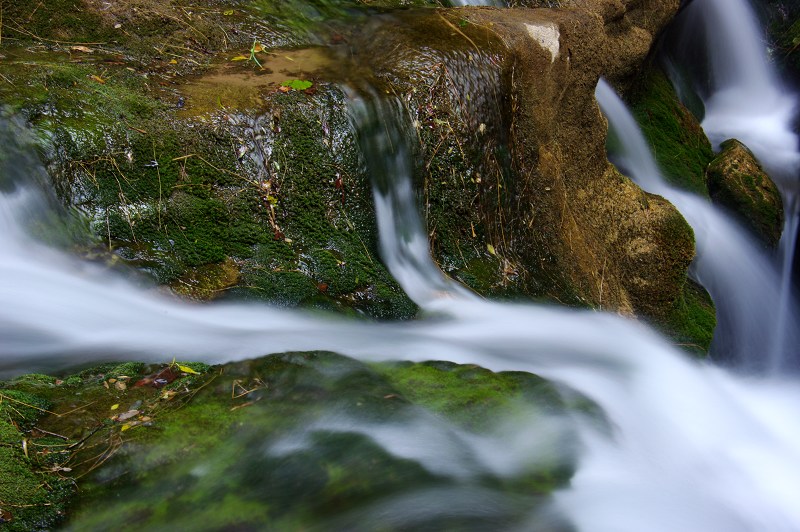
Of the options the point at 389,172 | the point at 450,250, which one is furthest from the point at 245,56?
the point at 450,250

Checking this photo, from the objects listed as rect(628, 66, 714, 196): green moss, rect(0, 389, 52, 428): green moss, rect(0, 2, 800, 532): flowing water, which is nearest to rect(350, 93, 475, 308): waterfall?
rect(0, 2, 800, 532): flowing water

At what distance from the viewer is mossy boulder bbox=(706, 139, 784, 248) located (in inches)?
300

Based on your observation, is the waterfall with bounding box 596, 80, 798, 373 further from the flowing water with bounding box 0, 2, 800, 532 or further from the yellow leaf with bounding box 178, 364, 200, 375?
the yellow leaf with bounding box 178, 364, 200, 375

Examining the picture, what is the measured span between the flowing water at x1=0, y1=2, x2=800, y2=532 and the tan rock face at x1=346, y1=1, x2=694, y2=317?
33 centimetres

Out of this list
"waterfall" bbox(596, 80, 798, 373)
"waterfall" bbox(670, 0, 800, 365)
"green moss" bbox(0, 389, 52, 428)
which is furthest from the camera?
"waterfall" bbox(670, 0, 800, 365)

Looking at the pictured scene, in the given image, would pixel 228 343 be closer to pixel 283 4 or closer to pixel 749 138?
pixel 283 4

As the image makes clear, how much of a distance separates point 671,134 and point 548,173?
12.3ft

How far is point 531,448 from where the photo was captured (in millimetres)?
3141

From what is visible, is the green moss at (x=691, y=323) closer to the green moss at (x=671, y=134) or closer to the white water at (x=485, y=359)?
the white water at (x=485, y=359)

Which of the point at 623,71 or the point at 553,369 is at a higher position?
the point at 623,71

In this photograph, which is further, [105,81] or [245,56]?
[245,56]

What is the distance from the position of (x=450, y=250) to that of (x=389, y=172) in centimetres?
70

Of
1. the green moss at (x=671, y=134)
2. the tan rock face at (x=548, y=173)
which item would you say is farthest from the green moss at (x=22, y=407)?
the green moss at (x=671, y=134)

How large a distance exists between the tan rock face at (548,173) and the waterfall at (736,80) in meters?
4.64
